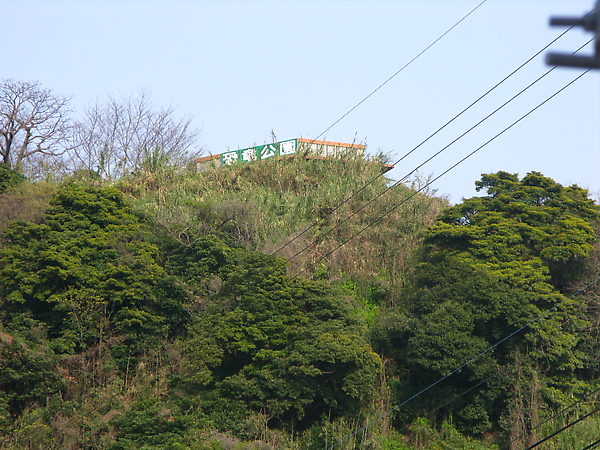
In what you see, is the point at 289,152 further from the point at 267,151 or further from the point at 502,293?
the point at 502,293

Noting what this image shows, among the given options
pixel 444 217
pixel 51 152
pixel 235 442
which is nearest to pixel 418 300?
pixel 444 217

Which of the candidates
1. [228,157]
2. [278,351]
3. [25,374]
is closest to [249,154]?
[228,157]

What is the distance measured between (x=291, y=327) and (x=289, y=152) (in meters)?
12.5

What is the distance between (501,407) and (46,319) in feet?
40.6

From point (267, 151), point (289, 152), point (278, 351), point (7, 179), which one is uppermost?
point (267, 151)

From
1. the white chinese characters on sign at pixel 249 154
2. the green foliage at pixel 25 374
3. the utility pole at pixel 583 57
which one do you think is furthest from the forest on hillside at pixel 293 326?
the utility pole at pixel 583 57

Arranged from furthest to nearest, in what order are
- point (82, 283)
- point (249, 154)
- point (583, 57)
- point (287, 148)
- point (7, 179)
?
1. point (287, 148)
2. point (249, 154)
3. point (7, 179)
4. point (82, 283)
5. point (583, 57)

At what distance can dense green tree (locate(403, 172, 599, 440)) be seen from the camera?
17.9m

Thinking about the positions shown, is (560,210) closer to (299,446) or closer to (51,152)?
(299,446)

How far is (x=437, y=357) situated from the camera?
704 inches

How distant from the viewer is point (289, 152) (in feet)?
95.0

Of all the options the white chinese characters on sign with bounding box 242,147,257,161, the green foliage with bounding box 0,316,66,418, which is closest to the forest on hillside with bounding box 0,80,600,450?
the green foliage with bounding box 0,316,66,418

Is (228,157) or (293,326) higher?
(228,157)

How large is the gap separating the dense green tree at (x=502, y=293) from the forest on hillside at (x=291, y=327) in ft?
0.19
